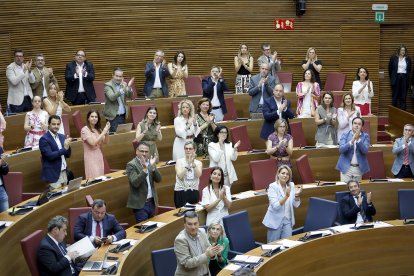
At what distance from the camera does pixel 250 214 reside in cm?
890

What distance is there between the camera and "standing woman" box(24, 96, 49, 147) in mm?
9680

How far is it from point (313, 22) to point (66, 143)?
21.7 ft

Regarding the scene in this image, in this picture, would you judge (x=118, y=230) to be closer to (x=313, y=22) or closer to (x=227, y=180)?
(x=227, y=180)

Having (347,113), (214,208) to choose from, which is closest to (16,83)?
(214,208)

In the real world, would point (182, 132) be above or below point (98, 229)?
above

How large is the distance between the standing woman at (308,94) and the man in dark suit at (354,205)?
10.3ft

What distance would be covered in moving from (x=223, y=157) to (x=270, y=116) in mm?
1332

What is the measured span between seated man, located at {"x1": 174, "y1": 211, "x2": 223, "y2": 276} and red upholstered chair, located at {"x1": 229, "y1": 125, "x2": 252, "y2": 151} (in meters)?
3.84

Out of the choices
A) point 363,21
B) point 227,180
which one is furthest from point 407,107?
point 227,180

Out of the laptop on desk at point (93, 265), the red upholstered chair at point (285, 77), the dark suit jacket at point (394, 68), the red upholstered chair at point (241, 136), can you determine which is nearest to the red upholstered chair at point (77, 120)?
the red upholstered chair at point (241, 136)

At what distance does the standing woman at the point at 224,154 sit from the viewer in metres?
9.34

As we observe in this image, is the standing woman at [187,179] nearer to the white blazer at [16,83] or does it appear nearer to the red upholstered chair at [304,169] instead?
the red upholstered chair at [304,169]

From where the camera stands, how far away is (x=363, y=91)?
39.1ft

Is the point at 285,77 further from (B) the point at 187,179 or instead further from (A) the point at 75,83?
(B) the point at 187,179
